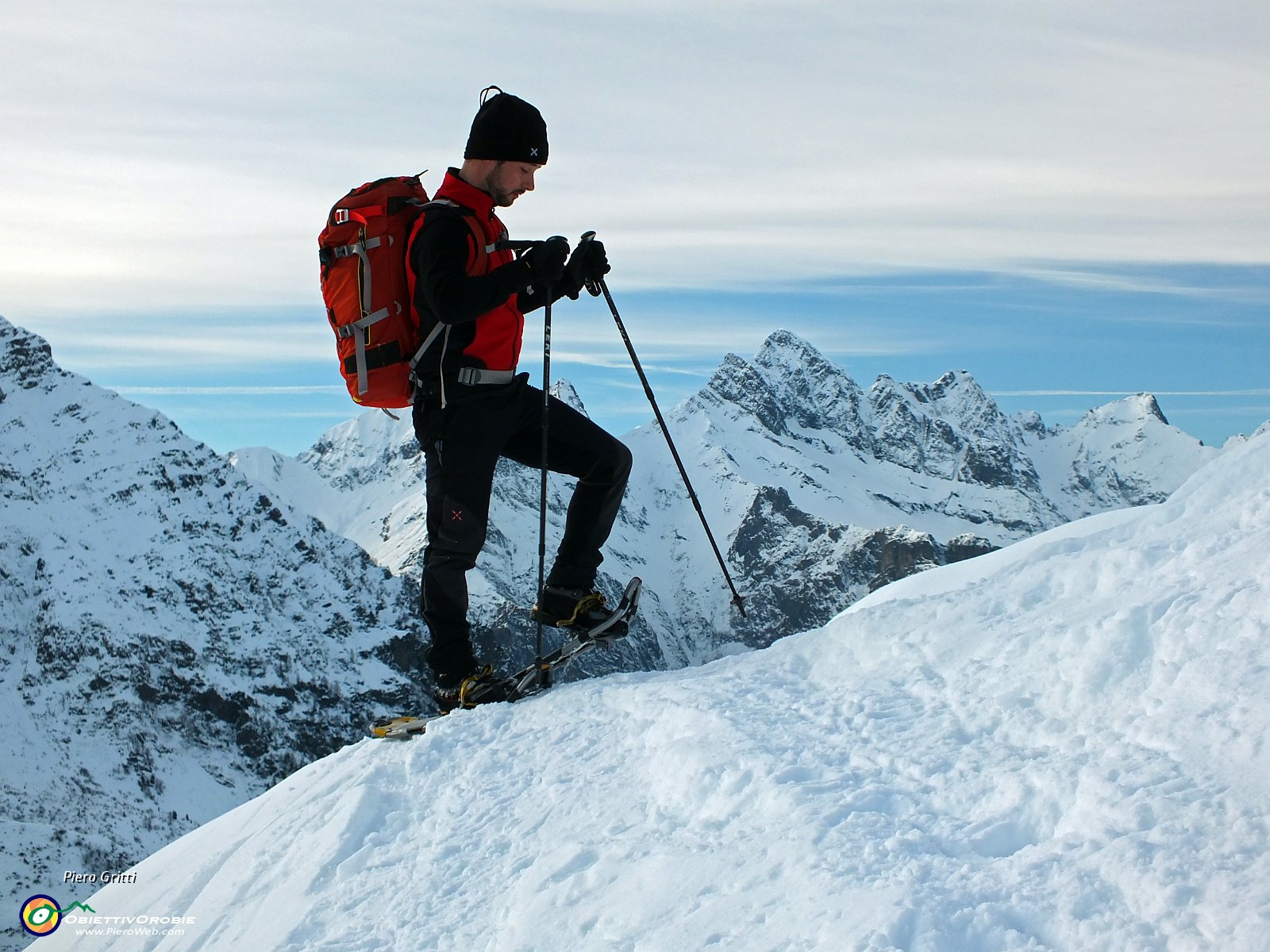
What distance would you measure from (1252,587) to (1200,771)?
1211mm

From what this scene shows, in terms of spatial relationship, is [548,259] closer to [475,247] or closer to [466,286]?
[475,247]

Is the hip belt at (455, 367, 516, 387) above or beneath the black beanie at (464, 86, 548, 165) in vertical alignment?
beneath

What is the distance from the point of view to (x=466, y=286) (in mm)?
6129

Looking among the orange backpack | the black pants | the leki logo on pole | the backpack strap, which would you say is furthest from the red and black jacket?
the leki logo on pole

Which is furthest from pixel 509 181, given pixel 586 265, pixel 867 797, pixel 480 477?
pixel 867 797

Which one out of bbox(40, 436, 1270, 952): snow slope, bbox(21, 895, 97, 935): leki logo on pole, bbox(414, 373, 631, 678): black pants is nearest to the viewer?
bbox(40, 436, 1270, 952): snow slope

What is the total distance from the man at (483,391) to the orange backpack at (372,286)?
0.15m

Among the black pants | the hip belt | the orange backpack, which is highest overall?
the orange backpack

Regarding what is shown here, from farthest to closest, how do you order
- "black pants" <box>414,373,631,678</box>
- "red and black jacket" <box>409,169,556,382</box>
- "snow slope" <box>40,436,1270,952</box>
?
"black pants" <box>414,373,631,678</box> < "red and black jacket" <box>409,169,556,382</box> < "snow slope" <box>40,436,1270,952</box>

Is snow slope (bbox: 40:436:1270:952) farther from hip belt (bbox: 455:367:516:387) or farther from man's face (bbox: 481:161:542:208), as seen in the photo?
man's face (bbox: 481:161:542:208)

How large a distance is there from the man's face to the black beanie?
0.16ft

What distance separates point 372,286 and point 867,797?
4.01 metres

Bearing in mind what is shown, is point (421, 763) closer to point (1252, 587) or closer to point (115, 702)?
point (1252, 587)

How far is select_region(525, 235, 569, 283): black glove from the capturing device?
643 cm
